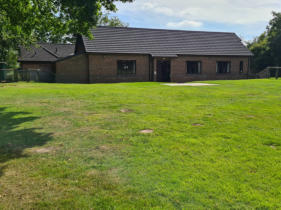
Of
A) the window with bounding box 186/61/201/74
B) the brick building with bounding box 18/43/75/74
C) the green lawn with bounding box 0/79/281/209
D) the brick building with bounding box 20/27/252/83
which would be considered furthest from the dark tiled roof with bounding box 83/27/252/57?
the green lawn with bounding box 0/79/281/209

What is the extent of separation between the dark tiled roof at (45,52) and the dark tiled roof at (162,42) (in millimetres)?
10311

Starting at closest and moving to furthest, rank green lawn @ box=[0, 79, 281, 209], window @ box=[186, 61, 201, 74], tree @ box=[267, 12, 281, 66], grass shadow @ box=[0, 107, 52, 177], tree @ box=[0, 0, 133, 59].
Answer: green lawn @ box=[0, 79, 281, 209]
grass shadow @ box=[0, 107, 52, 177]
tree @ box=[0, 0, 133, 59]
window @ box=[186, 61, 201, 74]
tree @ box=[267, 12, 281, 66]

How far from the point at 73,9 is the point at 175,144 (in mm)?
7806

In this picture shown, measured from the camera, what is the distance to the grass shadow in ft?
14.4

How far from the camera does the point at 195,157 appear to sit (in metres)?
4.23

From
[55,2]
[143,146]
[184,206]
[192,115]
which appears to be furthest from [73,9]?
[184,206]

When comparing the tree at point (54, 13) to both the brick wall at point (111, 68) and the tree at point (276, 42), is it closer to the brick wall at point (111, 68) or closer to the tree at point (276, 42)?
the brick wall at point (111, 68)

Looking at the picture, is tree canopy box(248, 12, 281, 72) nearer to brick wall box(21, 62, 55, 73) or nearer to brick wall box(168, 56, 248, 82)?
brick wall box(168, 56, 248, 82)

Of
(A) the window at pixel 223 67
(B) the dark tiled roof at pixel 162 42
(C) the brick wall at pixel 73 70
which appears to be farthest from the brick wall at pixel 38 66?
(A) the window at pixel 223 67

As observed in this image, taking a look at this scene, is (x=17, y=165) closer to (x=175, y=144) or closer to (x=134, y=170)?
(x=134, y=170)

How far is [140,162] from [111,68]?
75.3 ft

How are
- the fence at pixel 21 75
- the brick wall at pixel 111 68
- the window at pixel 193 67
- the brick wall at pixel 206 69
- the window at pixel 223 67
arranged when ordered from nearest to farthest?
the brick wall at pixel 111 68 → the fence at pixel 21 75 → the brick wall at pixel 206 69 → the window at pixel 193 67 → the window at pixel 223 67

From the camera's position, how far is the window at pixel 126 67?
2680cm

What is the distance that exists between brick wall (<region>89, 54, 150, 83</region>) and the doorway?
5.87ft
